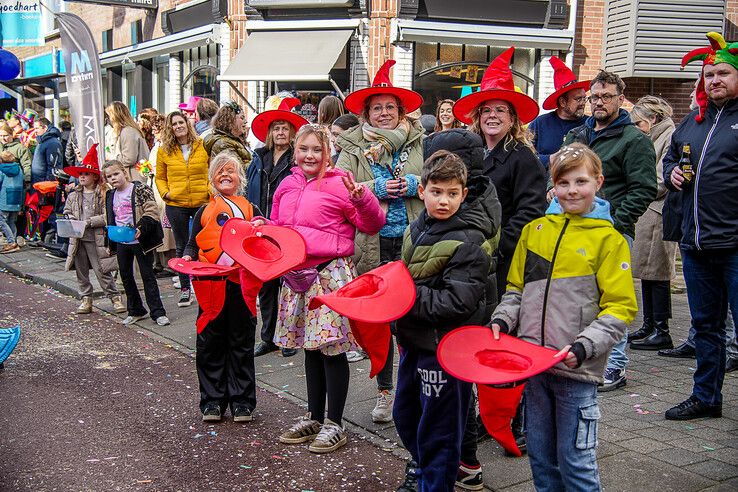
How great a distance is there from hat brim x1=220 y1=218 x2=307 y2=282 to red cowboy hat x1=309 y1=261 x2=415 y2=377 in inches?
25.5

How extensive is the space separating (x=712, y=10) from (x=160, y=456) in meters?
12.2

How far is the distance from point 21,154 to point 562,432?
13.4 meters

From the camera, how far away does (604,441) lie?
4.55 metres

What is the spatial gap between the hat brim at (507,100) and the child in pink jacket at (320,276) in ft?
2.66

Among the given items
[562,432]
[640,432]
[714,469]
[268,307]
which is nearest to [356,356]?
[268,307]

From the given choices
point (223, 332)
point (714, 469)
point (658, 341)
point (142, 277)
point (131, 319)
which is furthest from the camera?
point (131, 319)

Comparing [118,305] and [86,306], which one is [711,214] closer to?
[118,305]

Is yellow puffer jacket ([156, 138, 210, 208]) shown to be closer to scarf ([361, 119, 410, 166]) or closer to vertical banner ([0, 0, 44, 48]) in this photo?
scarf ([361, 119, 410, 166])

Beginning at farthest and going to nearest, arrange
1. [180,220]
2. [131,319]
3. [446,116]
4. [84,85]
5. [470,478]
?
1. [84,85]
2. [180,220]
3. [446,116]
4. [131,319]
5. [470,478]

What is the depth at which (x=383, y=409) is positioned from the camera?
506cm

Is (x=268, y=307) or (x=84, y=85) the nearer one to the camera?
(x=268, y=307)

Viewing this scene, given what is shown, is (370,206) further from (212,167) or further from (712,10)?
(712,10)

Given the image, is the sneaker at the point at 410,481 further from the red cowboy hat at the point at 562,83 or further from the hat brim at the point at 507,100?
the red cowboy hat at the point at 562,83

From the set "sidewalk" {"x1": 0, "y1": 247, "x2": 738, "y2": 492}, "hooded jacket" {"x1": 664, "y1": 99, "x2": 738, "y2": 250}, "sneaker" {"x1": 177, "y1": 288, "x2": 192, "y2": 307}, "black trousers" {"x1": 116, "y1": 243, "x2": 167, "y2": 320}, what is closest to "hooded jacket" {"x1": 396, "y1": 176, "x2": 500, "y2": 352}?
"sidewalk" {"x1": 0, "y1": 247, "x2": 738, "y2": 492}
